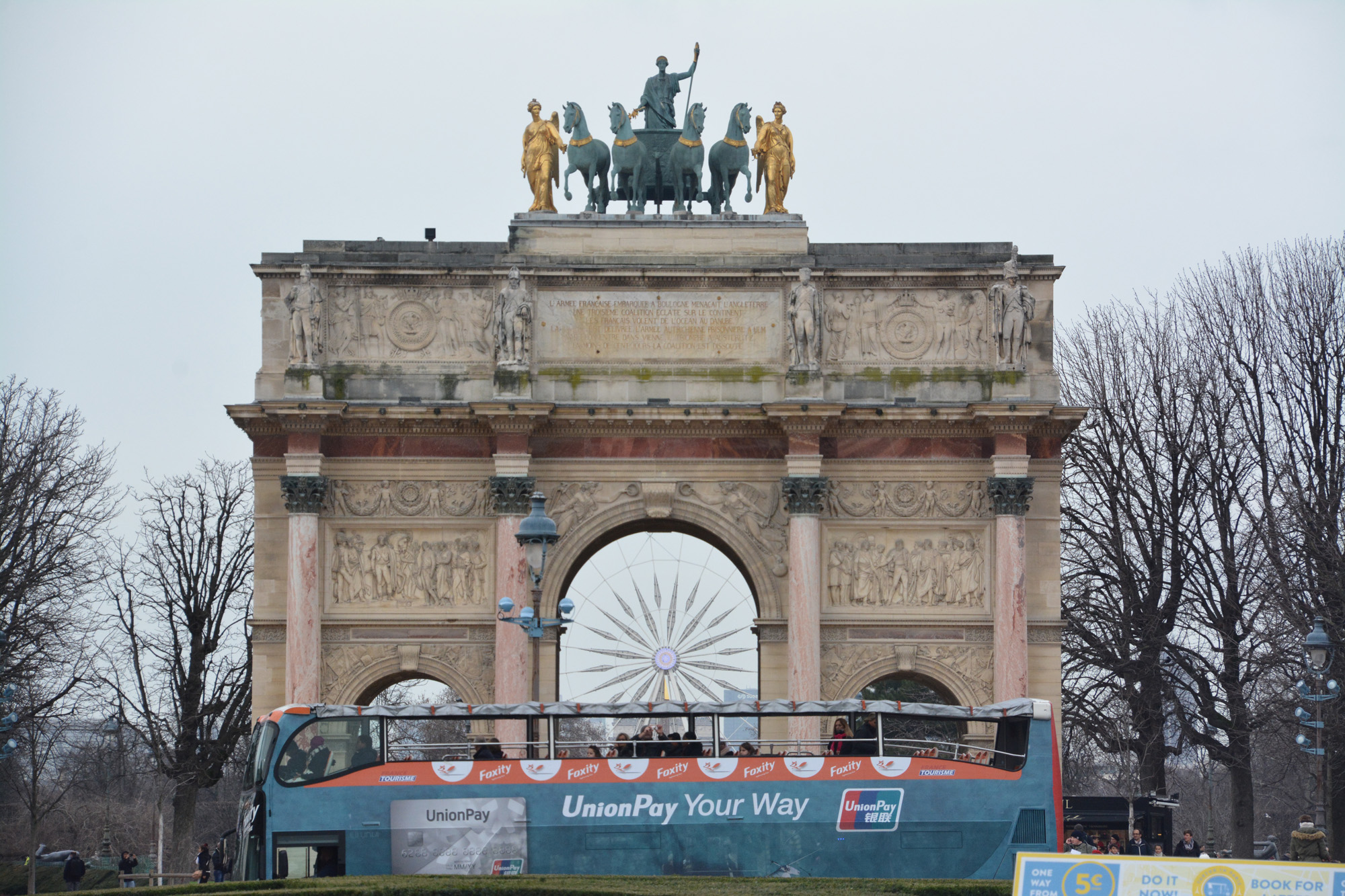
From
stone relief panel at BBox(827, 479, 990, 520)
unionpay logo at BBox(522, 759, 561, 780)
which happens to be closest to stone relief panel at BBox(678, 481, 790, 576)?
stone relief panel at BBox(827, 479, 990, 520)

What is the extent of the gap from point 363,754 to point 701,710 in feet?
16.8

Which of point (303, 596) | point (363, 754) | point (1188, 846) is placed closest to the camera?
point (363, 754)

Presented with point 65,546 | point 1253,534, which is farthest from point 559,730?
point 1253,534

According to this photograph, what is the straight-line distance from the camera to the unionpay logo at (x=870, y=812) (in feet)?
97.0

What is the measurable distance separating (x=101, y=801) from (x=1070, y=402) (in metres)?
40.5

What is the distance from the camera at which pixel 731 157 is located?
45250 millimetres

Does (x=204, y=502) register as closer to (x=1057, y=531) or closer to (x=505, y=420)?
(x=505, y=420)

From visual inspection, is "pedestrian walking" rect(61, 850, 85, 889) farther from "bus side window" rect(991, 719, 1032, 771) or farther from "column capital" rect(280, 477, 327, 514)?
"bus side window" rect(991, 719, 1032, 771)

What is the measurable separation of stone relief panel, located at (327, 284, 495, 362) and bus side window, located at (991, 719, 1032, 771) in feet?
56.0

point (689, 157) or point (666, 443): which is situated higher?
point (689, 157)

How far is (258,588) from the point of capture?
4300 centimetres

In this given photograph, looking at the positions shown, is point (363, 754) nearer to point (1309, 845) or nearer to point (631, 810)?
point (631, 810)

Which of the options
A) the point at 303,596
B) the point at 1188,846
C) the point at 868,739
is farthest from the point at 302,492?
the point at 1188,846

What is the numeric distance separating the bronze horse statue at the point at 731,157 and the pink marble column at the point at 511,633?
29.6 feet
